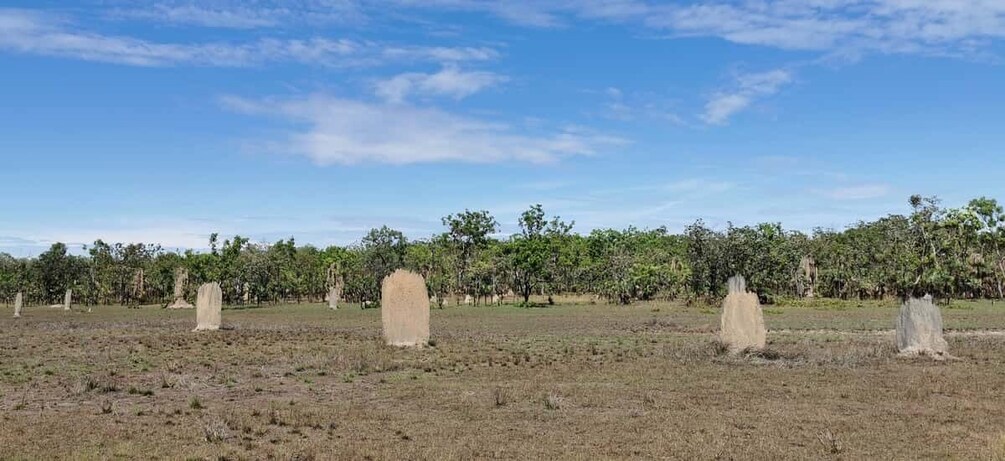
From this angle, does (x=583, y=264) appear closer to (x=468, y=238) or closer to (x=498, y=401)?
(x=468, y=238)

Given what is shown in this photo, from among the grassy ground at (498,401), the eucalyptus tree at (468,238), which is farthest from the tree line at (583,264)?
the grassy ground at (498,401)

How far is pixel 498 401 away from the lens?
17.2 meters

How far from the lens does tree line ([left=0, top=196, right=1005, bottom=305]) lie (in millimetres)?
81438

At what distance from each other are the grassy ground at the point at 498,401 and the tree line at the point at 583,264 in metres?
52.6

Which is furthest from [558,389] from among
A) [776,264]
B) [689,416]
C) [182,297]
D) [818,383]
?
[182,297]

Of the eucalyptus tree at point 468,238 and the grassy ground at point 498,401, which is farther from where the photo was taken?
the eucalyptus tree at point 468,238

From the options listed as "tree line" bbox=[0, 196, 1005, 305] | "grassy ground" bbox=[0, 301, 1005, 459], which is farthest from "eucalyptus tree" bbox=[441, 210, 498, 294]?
Result: "grassy ground" bbox=[0, 301, 1005, 459]

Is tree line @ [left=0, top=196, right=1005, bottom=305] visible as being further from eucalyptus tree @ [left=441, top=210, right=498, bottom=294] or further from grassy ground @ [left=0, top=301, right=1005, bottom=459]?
grassy ground @ [left=0, top=301, right=1005, bottom=459]

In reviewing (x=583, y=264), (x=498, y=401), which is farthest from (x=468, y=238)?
(x=498, y=401)

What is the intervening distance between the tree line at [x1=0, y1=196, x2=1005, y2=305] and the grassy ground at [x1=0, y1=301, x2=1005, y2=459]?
173 feet

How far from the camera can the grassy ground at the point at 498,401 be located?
42.0 feet

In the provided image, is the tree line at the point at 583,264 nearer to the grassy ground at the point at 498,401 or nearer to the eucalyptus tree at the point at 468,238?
the eucalyptus tree at the point at 468,238

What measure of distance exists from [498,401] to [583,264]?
282 ft

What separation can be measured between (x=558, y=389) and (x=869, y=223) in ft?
333
